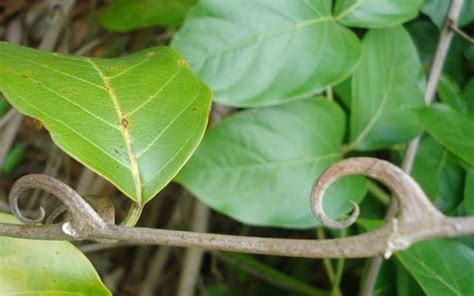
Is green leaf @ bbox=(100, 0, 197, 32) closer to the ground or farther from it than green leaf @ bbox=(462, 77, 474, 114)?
farther from it

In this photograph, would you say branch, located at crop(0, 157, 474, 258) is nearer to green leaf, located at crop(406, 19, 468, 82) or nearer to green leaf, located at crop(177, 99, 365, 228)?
green leaf, located at crop(177, 99, 365, 228)

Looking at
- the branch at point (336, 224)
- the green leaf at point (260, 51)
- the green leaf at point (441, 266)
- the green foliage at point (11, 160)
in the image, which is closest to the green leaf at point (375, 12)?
the green leaf at point (260, 51)

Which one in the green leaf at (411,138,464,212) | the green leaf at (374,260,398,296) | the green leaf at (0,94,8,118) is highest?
the green leaf at (411,138,464,212)

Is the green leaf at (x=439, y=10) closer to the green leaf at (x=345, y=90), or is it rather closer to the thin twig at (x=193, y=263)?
the green leaf at (x=345, y=90)

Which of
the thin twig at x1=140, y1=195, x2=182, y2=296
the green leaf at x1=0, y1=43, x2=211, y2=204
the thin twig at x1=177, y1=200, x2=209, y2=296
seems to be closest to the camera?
the green leaf at x1=0, y1=43, x2=211, y2=204

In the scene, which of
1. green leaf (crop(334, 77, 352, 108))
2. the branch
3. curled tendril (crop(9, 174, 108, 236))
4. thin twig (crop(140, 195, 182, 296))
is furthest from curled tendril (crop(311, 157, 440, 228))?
thin twig (crop(140, 195, 182, 296))

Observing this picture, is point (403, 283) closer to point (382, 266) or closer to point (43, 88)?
point (382, 266)

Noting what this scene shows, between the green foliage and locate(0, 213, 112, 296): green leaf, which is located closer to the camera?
locate(0, 213, 112, 296): green leaf
